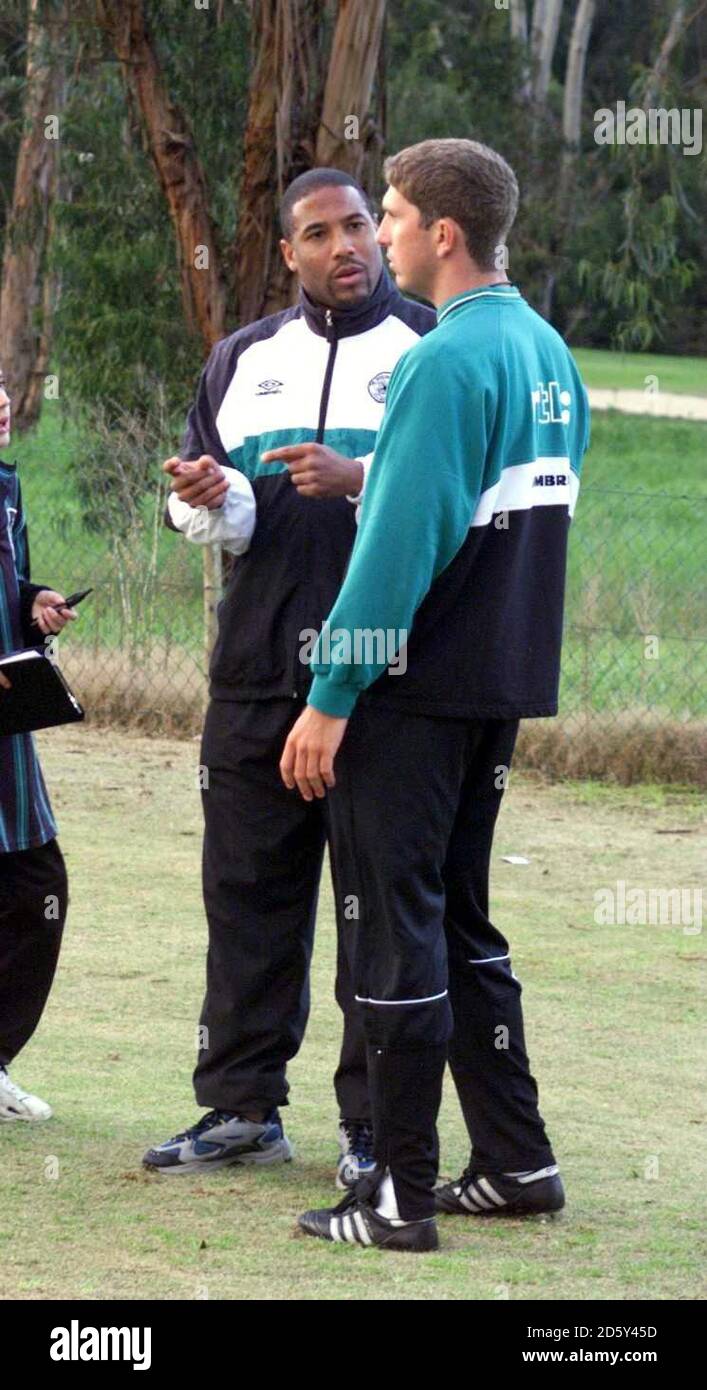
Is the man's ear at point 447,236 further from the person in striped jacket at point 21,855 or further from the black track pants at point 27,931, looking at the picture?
the black track pants at point 27,931

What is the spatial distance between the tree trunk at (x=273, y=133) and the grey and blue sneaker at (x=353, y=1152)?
22.9 feet

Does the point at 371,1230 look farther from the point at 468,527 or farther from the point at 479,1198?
the point at 468,527

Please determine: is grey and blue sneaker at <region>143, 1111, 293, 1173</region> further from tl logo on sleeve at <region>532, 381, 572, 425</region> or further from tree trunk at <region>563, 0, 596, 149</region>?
tree trunk at <region>563, 0, 596, 149</region>

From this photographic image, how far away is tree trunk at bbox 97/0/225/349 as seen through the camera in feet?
37.4

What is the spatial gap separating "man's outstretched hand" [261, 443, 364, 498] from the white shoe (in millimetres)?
1685

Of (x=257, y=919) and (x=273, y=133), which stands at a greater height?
(x=273, y=133)

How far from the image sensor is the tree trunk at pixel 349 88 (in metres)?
10.5

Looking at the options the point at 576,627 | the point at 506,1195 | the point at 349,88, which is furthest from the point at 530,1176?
the point at 349,88

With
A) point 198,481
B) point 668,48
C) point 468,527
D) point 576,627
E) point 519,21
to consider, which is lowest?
point 576,627

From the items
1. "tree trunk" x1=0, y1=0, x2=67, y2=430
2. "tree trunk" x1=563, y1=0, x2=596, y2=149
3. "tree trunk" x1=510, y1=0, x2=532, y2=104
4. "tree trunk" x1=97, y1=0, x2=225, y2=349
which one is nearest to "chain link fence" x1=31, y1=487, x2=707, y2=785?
"tree trunk" x1=97, y1=0, x2=225, y2=349

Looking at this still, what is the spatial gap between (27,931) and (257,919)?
612mm

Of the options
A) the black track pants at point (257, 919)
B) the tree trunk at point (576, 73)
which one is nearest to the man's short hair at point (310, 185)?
the black track pants at point (257, 919)

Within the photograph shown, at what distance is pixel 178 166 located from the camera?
11.5 metres

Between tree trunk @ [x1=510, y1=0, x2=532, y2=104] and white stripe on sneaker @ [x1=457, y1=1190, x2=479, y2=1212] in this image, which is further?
tree trunk @ [x1=510, y1=0, x2=532, y2=104]
